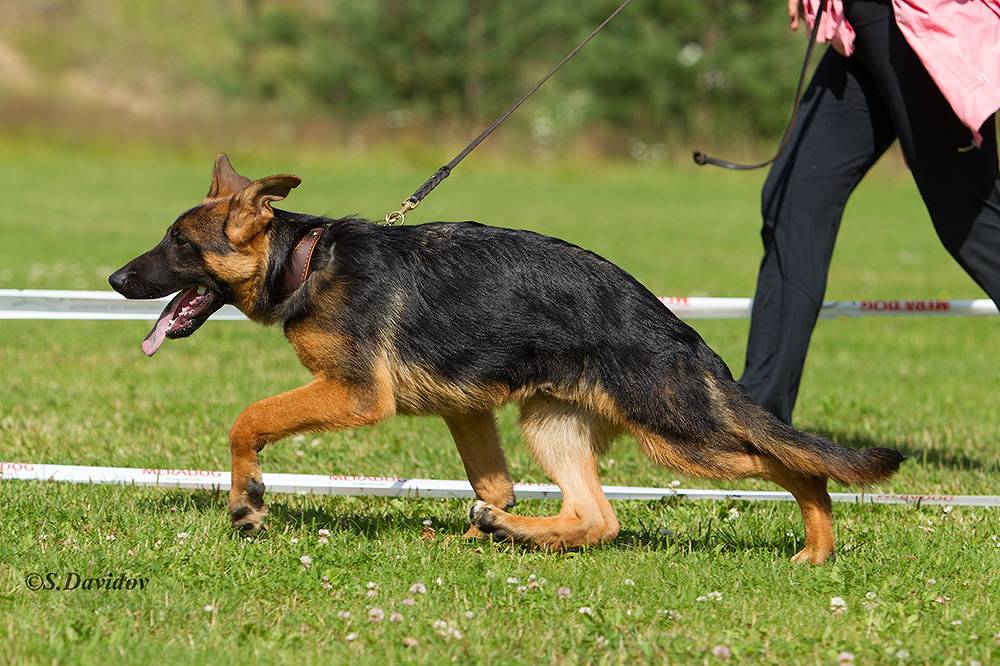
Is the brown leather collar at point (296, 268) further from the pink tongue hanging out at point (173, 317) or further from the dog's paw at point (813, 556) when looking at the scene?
the dog's paw at point (813, 556)

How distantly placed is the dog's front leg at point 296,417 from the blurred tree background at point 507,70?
29057 millimetres

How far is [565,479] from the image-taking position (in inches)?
185

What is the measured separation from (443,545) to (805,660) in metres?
1.53

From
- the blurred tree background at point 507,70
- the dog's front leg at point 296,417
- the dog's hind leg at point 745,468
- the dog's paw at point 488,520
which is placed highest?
the blurred tree background at point 507,70

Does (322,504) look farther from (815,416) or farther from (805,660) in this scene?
(815,416)

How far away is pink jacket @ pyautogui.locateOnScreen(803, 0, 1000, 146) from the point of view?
15.8 ft

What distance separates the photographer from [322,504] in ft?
17.1

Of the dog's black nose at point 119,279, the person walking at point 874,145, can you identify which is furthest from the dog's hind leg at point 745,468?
the dog's black nose at point 119,279

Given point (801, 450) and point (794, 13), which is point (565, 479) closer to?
point (801, 450)

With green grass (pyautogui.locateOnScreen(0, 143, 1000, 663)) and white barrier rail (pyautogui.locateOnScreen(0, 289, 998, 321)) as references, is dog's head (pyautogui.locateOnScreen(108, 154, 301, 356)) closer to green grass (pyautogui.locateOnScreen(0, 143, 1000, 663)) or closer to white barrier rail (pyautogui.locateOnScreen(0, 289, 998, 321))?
white barrier rail (pyautogui.locateOnScreen(0, 289, 998, 321))

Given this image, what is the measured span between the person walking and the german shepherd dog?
123 centimetres

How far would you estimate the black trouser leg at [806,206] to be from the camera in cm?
540

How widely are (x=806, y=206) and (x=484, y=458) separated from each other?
180 cm

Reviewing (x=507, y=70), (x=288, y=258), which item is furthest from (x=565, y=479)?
(x=507, y=70)
